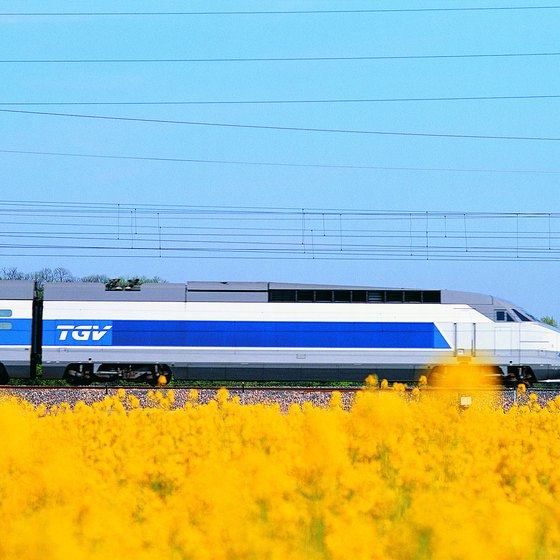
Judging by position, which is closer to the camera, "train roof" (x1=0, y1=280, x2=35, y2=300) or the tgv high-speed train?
the tgv high-speed train

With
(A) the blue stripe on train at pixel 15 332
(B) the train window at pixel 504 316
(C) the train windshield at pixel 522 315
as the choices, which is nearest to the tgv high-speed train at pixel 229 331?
(A) the blue stripe on train at pixel 15 332

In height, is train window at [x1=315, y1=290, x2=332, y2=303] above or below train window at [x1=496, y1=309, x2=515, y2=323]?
above

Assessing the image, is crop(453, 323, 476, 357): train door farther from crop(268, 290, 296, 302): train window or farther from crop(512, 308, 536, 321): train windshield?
crop(268, 290, 296, 302): train window

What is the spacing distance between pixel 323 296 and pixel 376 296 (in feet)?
6.23

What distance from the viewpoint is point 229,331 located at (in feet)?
109

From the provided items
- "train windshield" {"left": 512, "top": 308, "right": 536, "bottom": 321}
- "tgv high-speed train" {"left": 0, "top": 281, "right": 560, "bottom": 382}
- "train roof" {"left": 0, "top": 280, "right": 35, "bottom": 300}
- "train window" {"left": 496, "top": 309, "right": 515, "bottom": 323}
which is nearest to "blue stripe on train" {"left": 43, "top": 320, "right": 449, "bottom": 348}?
"tgv high-speed train" {"left": 0, "top": 281, "right": 560, "bottom": 382}

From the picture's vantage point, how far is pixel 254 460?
664cm

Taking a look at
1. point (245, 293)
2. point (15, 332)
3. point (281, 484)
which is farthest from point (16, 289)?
point (281, 484)

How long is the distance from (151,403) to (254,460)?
17257 millimetres

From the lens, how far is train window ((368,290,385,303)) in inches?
1328

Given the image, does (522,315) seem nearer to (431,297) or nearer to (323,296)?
(431,297)

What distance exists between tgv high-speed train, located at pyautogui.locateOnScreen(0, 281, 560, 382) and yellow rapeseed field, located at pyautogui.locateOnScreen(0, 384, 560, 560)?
69.7 ft

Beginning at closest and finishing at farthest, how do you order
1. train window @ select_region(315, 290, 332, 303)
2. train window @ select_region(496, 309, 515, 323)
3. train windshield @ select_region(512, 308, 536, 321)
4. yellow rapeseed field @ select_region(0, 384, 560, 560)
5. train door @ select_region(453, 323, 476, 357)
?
yellow rapeseed field @ select_region(0, 384, 560, 560) < train window @ select_region(315, 290, 332, 303) < train door @ select_region(453, 323, 476, 357) < train window @ select_region(496, 309, 515, 323) < train windshield @ select_region(512, 308, 536, 321)

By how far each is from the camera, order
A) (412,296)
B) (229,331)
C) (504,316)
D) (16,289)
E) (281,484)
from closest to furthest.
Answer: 1. (281,484)
2. (229,331)
3. (16,289)
4. (412,296)
5. (504,316)
